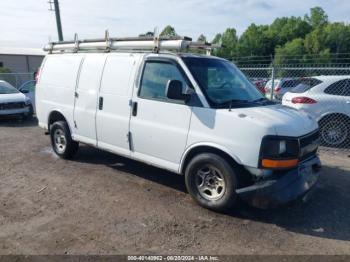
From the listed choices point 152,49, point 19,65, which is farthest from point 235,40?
point 152,49

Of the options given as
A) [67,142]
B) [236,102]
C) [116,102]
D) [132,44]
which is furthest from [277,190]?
[67,142]

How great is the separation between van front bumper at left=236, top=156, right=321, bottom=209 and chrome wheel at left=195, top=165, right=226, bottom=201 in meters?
0.35

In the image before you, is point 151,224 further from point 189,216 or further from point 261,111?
point 261,111

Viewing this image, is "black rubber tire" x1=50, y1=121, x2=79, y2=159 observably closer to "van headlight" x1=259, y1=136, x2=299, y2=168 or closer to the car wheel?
"van headlight" x1=259, y1=136, x2=299, y2=168

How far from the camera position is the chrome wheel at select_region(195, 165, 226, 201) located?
4.55 metres

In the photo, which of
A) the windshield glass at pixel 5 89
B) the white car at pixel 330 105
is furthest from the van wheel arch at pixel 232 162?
the windshield glass at pixel 5 89

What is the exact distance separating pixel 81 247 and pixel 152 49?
9.95ft

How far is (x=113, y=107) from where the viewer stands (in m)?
5.64

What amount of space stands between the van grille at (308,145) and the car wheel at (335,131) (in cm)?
364

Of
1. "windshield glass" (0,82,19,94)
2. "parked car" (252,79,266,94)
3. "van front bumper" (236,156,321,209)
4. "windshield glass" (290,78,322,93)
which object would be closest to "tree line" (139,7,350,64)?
"parked car" (252,79,266,94)

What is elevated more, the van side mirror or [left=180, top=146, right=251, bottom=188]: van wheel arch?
the van side mirror

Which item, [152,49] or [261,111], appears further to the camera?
[152,49]

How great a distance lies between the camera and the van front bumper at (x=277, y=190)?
411cm

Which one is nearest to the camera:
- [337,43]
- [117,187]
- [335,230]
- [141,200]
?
[335,230]
